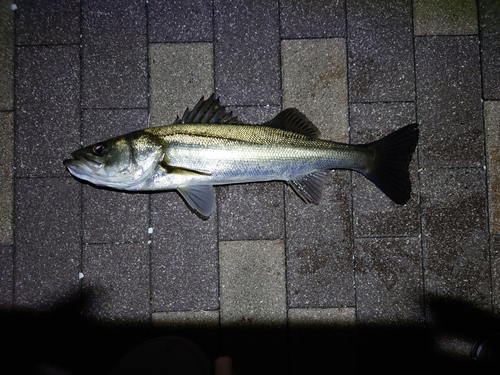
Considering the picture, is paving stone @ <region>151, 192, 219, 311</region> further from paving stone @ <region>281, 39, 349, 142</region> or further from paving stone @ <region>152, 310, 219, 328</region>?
paving stone @ <region>281, 39, 349, 142</region>

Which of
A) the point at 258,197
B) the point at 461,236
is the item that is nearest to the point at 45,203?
the point at 258,197

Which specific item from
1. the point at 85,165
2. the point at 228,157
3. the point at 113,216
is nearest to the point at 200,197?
the point at 228,157

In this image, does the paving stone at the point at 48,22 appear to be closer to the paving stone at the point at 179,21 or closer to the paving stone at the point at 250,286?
the paving stone at the point at 179,21

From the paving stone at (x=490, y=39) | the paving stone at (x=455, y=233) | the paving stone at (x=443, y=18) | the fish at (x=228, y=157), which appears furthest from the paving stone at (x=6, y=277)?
the paving stone at (x=490, y=39)

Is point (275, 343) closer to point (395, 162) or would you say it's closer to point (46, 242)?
point (395, 162)

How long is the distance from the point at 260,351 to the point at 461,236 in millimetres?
2498

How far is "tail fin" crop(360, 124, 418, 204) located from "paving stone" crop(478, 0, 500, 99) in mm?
1230

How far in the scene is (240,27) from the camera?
381 centimetres

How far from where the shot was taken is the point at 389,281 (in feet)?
12.3

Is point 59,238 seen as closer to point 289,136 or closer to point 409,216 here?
point 289,136

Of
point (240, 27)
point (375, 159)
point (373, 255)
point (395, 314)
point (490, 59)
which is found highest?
point (240, 27)

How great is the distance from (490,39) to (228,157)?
3.21 m

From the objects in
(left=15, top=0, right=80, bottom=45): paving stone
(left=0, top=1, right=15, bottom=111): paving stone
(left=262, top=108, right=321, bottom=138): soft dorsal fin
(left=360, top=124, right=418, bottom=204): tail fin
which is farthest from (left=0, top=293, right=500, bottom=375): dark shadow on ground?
(left=15, top=0, right=80, bottom=45): paving stone

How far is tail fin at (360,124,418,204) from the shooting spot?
351 cm
